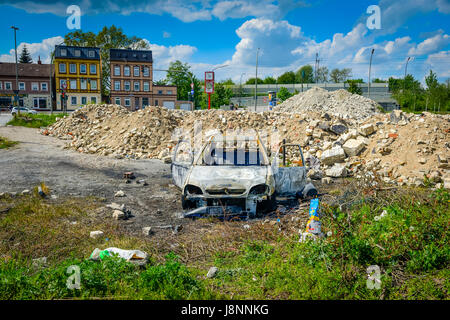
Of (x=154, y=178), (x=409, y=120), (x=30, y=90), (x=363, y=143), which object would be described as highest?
(x=30, y=90)

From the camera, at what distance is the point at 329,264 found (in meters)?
3.94

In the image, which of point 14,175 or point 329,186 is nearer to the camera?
point 329,186

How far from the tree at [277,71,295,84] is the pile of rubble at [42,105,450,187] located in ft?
257

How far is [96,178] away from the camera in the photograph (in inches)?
428

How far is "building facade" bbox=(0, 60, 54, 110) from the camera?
57.6 meters

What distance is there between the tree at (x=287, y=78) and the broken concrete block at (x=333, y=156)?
279 ft

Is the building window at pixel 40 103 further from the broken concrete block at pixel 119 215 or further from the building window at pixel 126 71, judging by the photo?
the broken concrete block at pixel 119 215

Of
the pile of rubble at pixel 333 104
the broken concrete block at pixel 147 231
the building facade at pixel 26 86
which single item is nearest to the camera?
the broken concrete block at pixel 147 231

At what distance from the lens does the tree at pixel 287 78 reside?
94.8 m

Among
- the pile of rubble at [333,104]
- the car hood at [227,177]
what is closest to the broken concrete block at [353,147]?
the car hood at [227,177]

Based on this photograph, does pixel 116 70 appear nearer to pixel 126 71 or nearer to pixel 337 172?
pixel 126 71
